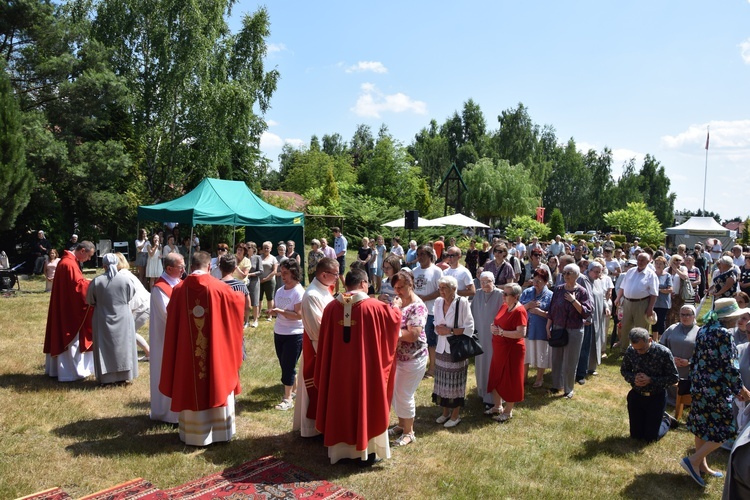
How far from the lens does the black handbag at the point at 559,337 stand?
7.00m

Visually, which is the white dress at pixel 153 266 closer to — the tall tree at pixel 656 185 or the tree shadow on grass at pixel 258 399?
the tree shadow on grass at pixel 258 399

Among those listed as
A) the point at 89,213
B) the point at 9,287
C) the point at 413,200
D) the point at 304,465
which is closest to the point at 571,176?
the point at 413,200

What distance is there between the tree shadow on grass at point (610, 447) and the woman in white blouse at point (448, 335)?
1.32m

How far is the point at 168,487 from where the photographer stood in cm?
433

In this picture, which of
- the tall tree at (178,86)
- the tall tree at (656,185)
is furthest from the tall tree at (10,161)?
the tall tree at (656,185)

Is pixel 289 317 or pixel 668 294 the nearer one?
pixel 289 317

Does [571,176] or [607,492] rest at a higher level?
[571,176]

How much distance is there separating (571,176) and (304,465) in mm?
64418

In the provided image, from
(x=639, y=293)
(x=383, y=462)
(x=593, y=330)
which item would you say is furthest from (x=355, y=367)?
(x=639, y=293)

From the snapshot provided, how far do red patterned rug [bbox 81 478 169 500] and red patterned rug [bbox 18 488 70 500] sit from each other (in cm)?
20

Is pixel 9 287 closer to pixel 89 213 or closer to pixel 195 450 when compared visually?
pixel 89 213

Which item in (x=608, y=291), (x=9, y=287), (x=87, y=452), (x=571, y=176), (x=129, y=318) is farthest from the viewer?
(x=571, y=176)

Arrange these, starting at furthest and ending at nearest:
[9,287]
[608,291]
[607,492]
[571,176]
A: 1. [571,176]
2. [9,287]
3. [608,291]
4. [607,492]

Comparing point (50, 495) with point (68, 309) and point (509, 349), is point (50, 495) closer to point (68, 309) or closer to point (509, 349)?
point (68, 309)
